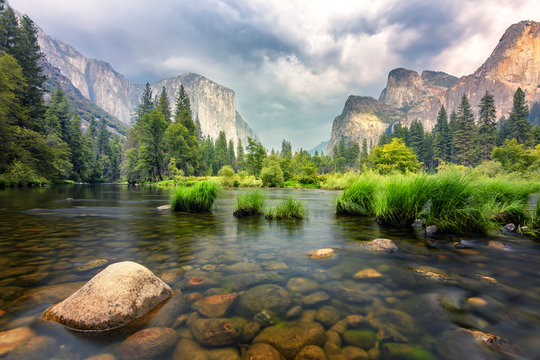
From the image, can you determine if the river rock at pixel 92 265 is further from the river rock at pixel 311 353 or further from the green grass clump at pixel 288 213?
the green grass clump at pixel 288 213

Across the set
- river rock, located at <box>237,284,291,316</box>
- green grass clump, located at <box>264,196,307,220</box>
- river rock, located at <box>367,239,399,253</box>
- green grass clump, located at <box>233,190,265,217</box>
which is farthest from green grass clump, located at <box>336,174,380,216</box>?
river rock, located at <box>237,284,291,316</box>

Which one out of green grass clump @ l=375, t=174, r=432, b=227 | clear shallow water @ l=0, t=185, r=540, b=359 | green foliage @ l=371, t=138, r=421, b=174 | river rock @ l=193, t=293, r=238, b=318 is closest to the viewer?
clear shallow water @ l=0, t=185, r=540, b=359

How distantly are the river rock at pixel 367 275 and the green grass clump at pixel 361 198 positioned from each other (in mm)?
5912

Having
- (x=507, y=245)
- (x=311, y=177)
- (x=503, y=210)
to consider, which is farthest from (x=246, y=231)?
(x=311, y=177)

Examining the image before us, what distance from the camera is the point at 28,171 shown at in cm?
2200

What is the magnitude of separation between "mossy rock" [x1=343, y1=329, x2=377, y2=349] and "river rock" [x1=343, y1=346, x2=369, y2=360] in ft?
0.18

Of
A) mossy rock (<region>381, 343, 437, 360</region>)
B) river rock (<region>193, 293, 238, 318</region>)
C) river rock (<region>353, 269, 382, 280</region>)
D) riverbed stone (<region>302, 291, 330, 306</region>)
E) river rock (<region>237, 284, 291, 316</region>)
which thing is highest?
mossy rock (<region>381, 343, 437, 360</region>)

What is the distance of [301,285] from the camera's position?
10.2 ft

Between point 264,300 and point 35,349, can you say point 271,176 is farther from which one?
point 35,349

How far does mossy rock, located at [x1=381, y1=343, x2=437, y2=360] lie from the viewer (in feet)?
5.85

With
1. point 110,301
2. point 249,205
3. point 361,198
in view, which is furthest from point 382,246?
point 249,205

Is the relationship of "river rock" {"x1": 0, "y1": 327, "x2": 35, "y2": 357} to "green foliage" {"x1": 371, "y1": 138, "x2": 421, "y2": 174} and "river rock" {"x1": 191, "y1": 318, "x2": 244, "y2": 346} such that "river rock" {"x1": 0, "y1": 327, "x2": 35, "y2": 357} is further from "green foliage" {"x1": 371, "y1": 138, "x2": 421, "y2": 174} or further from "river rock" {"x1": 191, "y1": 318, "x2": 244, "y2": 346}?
"green foliage" {"x1": 371, "y1": 138, "x2": 421, "y2": 174}

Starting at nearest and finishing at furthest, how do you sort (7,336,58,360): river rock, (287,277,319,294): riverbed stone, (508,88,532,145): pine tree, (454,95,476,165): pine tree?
Answer: (7,336,58,360): river rock, (287,277,319,294): riverbed stone, (508,88,532,145): pine tree, (454,95,476,165): pine tree

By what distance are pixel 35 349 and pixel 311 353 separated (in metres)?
2.18
